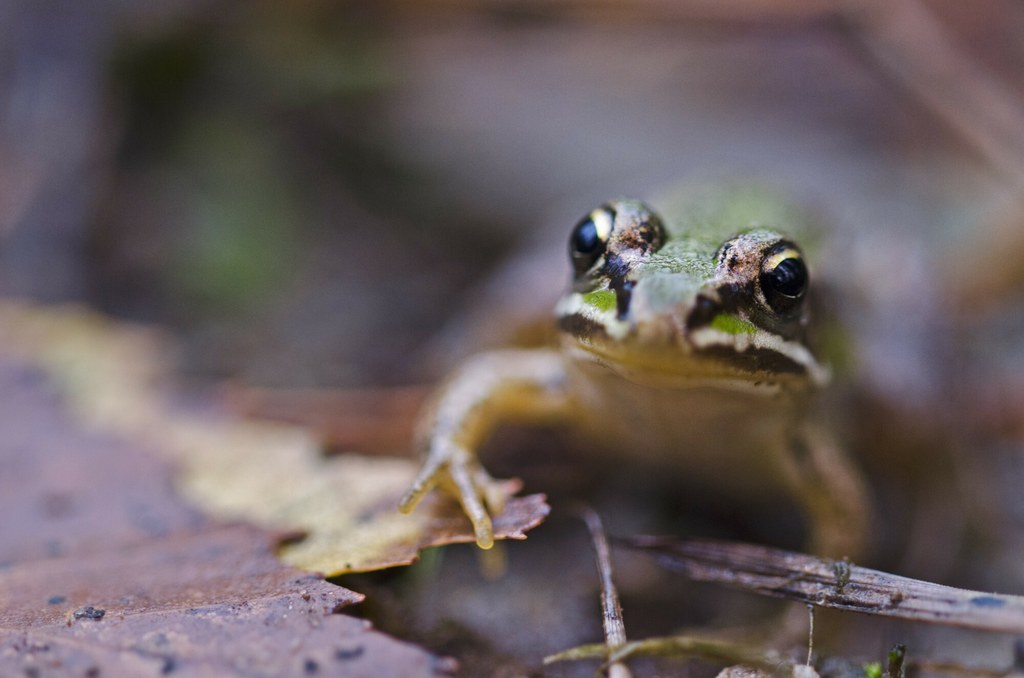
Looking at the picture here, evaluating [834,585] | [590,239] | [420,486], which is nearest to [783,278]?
[590,239]

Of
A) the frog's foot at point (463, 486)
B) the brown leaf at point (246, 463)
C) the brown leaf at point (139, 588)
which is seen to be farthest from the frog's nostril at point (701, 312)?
the brown leaf at point (139, 588)

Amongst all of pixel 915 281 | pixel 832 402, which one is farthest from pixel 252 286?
pixel 915 281

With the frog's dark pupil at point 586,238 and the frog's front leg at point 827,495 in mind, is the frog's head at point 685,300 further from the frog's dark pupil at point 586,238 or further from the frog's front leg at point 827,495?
the frog's front leg at point 827,495

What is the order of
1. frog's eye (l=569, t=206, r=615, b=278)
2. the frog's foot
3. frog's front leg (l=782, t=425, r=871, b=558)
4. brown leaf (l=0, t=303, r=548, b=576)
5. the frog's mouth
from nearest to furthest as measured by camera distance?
the frog's mouth, brown leaf (l=0, t=303, r=548, b=576), the frog's foot, frog's eye (l=569, t=206, r=615, b=278), frog's front leg (l=782, t=425, r=871, b=558)

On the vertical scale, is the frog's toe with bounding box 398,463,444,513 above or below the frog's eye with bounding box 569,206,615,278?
below

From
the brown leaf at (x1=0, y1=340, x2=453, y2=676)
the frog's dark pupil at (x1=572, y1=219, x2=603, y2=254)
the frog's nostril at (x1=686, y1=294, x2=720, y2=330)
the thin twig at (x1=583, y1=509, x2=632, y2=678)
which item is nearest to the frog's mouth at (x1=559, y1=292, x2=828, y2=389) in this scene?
the frog's nostril at (x1=686, y1=294, x2=720, y2=330)

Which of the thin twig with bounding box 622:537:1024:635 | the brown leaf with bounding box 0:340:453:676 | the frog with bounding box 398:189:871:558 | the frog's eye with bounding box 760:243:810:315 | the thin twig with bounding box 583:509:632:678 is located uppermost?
the frog's eye with bounding box 760:243:810:315

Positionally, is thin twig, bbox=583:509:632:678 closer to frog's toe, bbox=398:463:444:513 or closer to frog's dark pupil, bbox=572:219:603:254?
frog's toe, bbox=398:463:444:513
